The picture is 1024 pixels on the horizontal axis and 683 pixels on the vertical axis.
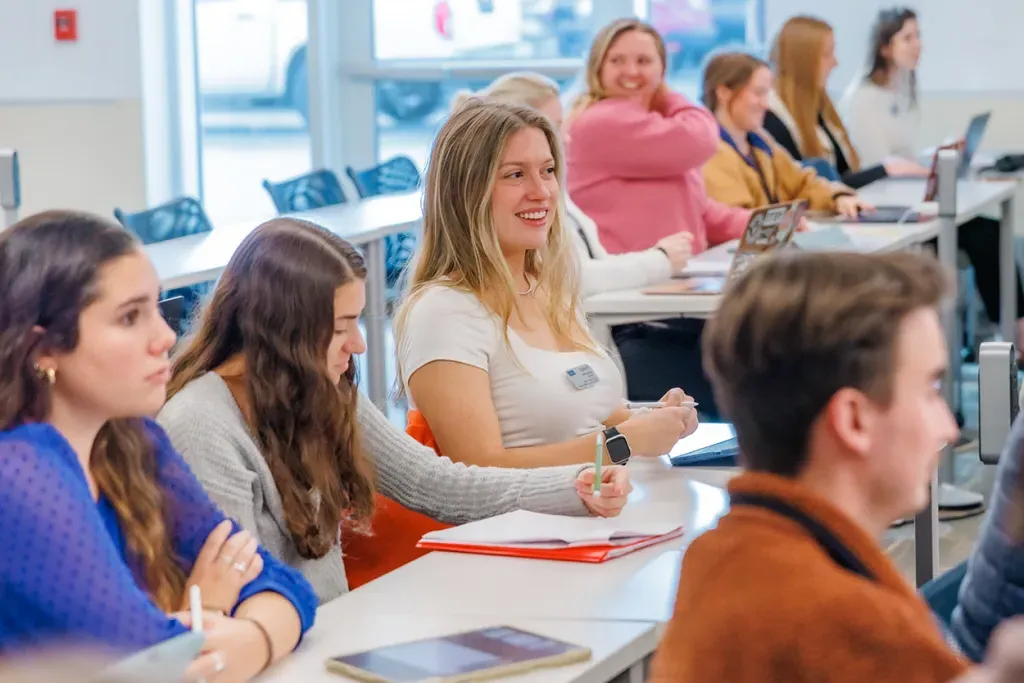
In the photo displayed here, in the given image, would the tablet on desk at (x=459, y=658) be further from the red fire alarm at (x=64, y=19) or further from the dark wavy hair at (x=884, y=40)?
the red fire alarm at (x=64, y=19)

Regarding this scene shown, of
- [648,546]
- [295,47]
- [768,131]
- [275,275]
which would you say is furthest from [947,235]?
[295,47]

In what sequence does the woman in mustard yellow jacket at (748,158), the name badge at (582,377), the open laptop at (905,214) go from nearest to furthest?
the name badge at (582,377) → the open laptop at (905,214) → the woman in mustard yellow jacket at (748,158)

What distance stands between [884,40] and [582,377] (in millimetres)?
4633

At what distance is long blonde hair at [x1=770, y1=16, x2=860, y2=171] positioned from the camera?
652 centimetres

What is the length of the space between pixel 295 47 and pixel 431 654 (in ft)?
22.3

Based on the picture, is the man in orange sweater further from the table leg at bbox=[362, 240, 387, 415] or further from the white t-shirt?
the table leg at bbox=[362, 240, 387, 415]

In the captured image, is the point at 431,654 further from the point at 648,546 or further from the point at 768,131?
the point at 768,131

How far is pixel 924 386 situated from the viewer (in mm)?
1250

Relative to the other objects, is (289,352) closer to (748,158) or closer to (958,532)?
(958,532)

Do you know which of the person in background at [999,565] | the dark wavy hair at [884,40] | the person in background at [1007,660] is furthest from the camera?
the dark wavy hair at [884,40]

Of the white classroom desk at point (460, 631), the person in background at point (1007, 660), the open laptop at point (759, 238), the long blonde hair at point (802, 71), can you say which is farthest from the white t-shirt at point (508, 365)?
the long blonde hair at point (802, 71)

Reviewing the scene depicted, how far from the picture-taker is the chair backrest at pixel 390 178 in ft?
20.5

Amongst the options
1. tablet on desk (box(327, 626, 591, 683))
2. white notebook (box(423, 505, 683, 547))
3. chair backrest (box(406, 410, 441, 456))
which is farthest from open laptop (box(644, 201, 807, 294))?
tablet on desk (box(327, 626, 591, 683))

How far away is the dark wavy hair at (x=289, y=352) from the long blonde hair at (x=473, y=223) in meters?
0.63
